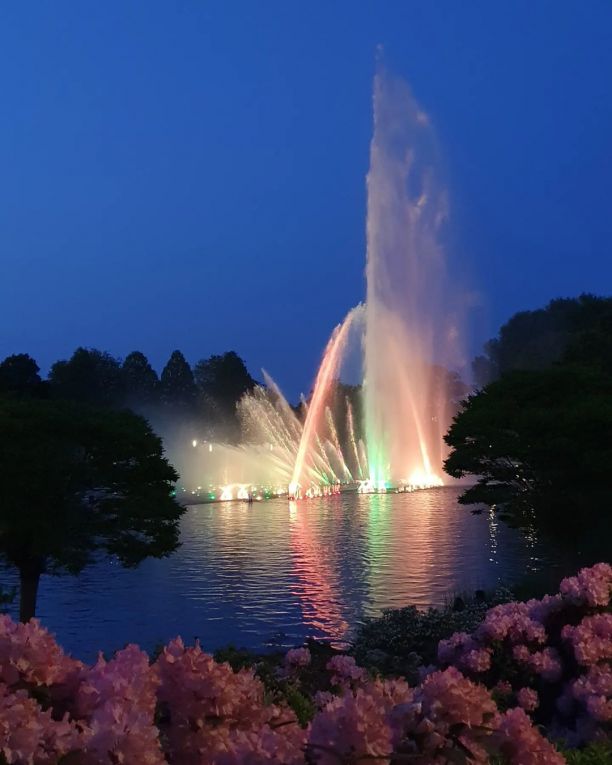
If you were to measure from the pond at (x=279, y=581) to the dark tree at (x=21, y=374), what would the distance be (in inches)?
1643

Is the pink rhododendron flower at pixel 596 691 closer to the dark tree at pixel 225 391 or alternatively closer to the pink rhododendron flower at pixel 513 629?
the pink rhododendron flower at pixel 513 629

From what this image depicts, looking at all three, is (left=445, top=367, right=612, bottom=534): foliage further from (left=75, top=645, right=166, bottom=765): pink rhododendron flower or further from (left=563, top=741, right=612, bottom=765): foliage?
(left=75, top=645, right=166, bottom=765): pink rhododendron flower

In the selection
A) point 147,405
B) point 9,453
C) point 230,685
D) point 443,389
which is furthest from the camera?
point 147,405

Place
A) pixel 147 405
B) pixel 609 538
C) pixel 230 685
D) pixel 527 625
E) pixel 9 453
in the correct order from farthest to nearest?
1. pixel 147 405
2. pixel 609 538
3. pixel 9 453
4. pixel 527 625
5. pixel 230 685

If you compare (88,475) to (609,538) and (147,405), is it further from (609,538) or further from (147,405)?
(147,405)

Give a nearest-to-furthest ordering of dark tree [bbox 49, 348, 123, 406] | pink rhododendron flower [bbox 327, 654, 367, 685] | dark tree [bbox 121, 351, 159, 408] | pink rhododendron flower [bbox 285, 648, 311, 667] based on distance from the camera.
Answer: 1. pink rhododendron flower [bbox 327, 654, 367, 685]
2. pink rhododendron flower [bbox 285, 648, 311, 667]
3. dark tree [bbox 49, 348, 123, 406]
4. dark tree [bbox 121, 351, 159, 408]

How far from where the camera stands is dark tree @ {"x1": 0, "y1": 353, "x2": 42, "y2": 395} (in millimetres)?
78875

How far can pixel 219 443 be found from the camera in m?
101

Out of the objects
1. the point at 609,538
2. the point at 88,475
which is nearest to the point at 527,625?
the point at 88,475

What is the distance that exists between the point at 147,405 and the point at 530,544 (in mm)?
78525

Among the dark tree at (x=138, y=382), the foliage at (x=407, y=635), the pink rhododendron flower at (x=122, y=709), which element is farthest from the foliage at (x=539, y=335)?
the pink rhododendron flower at (x=122, y=709)

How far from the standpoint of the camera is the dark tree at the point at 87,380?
97812 millimetres

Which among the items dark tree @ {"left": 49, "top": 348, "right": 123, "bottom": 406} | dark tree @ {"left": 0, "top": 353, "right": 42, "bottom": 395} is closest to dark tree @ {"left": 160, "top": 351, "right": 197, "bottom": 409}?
dark tree @ {"left": 49, "top": 348, "right": 123, "bottom": 406}

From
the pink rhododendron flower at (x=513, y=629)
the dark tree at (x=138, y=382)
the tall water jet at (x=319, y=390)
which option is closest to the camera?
the pink rhododendron flower at (x=513, y=629)
